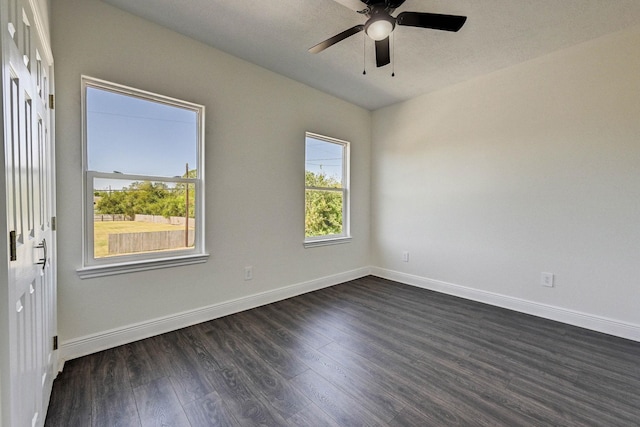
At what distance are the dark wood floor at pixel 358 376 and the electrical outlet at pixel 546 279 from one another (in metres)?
0.37

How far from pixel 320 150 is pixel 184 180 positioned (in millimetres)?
1891

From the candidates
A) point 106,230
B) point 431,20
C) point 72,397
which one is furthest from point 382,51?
point 72,397

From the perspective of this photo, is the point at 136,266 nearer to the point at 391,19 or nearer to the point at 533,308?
the point at 391,19

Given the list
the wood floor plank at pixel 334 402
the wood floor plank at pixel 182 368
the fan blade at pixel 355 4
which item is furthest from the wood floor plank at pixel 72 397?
the fan blade at pixel 355 4

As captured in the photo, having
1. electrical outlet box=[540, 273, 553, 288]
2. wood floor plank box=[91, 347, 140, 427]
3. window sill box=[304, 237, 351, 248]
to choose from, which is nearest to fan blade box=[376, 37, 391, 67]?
window sill box=[304, 237, 351, 248]

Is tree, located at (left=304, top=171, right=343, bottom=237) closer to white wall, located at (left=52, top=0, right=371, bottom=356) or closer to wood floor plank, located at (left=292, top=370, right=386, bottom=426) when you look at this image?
white wall, located at (left=52, top=0, right=371, bottom=356)

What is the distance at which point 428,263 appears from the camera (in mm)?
3783

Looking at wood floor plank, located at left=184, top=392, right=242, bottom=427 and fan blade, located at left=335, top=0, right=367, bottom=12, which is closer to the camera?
Result: wood floor plank, located at left=184, top=392, right=242, bottom=427

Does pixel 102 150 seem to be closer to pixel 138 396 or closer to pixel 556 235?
pixel 138 396

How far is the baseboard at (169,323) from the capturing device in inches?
80.4

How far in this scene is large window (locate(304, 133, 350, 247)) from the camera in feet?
12.1

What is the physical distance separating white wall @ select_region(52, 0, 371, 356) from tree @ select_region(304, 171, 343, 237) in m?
0.23

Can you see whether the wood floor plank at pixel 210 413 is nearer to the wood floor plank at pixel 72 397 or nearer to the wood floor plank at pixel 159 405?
the wood floor plank at pixel 159 405

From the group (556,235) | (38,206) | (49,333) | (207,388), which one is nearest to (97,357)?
(49,333)
